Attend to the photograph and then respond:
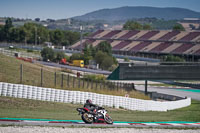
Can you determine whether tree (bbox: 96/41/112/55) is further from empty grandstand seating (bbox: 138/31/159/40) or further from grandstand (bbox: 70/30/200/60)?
empty grandstand seating (bbox: 138/31/159/40)

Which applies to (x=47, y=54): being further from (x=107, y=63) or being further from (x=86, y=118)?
(x=86, y=118)

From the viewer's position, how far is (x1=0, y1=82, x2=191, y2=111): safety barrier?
82.4 ft

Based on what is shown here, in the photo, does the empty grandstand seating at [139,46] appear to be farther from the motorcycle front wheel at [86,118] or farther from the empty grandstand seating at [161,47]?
the motorcycle front wheel at [86,118]

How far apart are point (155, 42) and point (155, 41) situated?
1.19m

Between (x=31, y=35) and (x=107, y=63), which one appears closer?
(x=107, y=63)

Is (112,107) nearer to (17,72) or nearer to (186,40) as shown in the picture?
(17,72)

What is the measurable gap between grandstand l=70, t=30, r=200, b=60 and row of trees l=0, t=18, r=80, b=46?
1960 centimetres

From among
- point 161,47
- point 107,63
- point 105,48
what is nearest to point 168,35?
point 161,47

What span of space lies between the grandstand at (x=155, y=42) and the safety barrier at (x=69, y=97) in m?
63.7

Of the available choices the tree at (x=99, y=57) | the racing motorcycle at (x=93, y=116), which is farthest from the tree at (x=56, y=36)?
the racing motorcycle at (x=93, y=116)

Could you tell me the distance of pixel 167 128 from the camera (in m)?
18.4

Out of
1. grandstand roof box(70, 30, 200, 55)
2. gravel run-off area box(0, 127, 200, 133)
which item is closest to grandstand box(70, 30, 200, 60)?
grandstand roof box(70, 30, 200, 55)

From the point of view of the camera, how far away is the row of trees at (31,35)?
466 feet

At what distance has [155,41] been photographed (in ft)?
375
